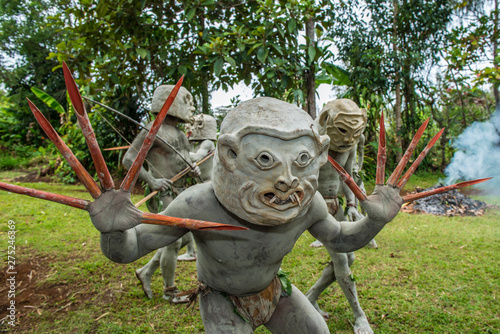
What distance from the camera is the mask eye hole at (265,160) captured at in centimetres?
142

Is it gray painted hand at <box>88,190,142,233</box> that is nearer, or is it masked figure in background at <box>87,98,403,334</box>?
gray painted hand at <box>88,190,142,233</box>

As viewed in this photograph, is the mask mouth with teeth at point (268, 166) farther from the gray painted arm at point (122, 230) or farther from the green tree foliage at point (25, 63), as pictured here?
the green tree foliage at point (25, 63)

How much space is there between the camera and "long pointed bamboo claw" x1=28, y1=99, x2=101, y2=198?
1.10 metres

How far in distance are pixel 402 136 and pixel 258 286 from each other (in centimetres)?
980

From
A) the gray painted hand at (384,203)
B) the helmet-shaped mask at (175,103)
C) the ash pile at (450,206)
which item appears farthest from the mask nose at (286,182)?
the ash pile at (450,206)

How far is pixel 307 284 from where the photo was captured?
350 cm

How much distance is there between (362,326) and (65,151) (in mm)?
2549

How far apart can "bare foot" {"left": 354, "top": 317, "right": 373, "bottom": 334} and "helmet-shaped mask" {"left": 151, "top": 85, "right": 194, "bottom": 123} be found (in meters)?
2.37

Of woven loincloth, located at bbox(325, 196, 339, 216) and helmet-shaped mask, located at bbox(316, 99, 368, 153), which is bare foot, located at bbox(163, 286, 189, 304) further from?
helmet-shaped mask, located at bbox(316, 99, 368, 153)

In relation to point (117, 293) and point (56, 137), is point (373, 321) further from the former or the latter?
point (56, 137)

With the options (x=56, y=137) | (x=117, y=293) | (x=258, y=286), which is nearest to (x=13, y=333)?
(x=117, y=293)

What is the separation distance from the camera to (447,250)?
455 cm

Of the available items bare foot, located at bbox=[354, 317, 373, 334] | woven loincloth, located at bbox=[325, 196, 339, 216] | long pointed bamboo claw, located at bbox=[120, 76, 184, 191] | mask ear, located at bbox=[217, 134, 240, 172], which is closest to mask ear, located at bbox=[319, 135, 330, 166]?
mask ear, located at bbox=[217, 134, 240, 172]

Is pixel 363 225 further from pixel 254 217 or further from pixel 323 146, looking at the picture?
pixel 254 217
